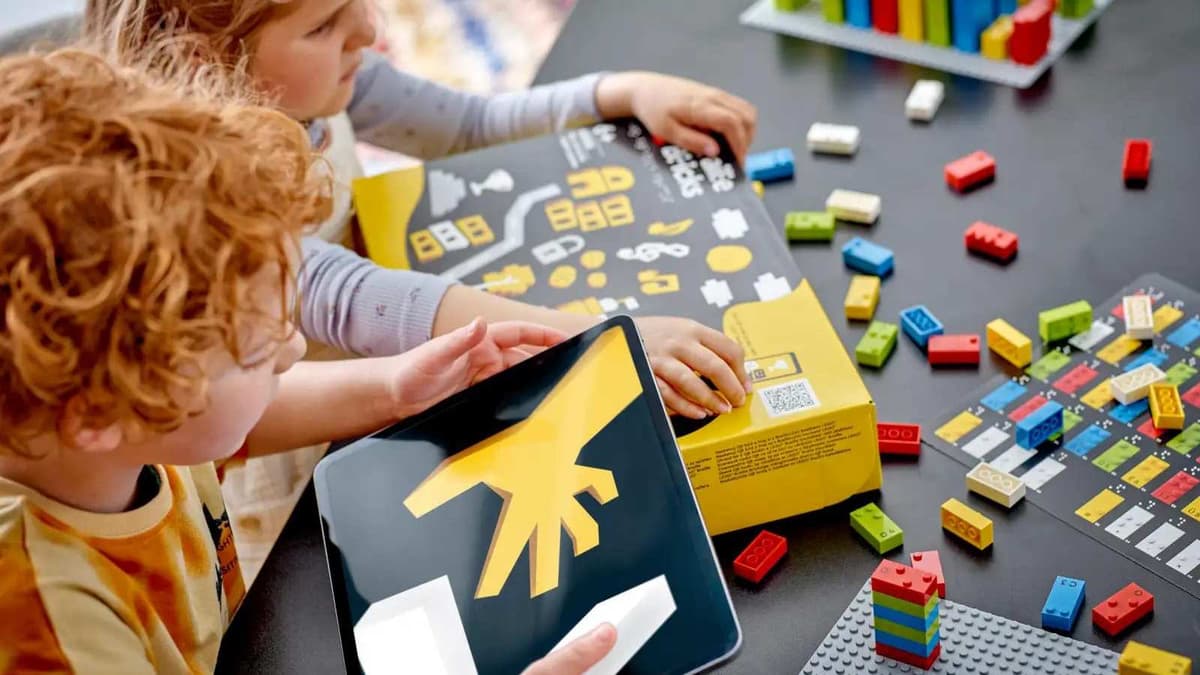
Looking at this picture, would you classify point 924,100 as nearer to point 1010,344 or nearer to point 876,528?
point 1010,344

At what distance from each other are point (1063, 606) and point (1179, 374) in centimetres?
23

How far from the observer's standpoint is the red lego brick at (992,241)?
104cm

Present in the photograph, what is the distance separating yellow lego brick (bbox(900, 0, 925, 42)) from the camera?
4.18ft

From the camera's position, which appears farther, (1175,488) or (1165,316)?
(1165,316)

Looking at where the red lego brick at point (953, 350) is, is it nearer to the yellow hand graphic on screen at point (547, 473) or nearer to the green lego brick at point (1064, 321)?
the green lego brick at point (1064, 321)

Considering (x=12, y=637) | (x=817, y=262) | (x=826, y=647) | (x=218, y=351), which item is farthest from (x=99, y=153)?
(x=817, y=262)

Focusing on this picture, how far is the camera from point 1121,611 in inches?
29.7

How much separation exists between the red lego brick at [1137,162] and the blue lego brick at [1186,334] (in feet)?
0.61

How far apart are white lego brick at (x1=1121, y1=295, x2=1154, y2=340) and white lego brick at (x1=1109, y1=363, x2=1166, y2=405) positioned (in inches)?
1.6

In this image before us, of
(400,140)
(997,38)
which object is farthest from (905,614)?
(400,140)

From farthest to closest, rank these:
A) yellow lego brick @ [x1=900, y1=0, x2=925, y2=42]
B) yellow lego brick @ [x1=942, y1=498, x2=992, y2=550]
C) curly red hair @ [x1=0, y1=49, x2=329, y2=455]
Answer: yellow lego brick @ [x1=900, y1=0, x2=925, y2=42] → yellow lego brick @ [x1=942, y1=498, x2=992, y2=550] → curly red hair @ [x1=0, y1=49, x2=329, y2=455]

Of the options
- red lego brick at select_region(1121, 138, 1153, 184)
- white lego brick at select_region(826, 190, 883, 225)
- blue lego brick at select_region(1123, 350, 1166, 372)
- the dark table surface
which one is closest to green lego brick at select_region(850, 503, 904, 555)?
the dark table surface

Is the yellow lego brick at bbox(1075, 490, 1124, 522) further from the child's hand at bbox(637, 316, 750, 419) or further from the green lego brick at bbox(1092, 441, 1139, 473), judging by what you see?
the child's hand at bbox(637, 316, 750, 419)

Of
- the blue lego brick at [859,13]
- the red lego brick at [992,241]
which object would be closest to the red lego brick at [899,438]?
the red lego brick at [992,241]
